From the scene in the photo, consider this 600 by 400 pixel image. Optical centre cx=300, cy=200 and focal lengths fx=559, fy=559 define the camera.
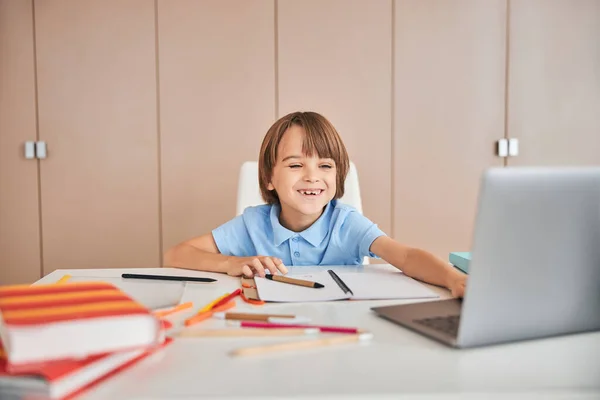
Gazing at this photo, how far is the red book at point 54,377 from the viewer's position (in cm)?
49

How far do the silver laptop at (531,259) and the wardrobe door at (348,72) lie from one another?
1.92m

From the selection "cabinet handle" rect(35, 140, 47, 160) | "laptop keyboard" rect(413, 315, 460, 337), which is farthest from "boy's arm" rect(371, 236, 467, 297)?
"cabinet handle" rect(35, 140, 47, 160)

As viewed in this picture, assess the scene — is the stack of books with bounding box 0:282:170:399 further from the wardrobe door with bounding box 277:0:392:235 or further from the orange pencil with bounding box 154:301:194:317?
the wardrobe door with bounding box 277:0:392:235

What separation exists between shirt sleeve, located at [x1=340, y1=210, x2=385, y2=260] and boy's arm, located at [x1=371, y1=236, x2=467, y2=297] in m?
0.04

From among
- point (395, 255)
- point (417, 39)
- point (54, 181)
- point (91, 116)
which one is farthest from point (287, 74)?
point (395, 255)

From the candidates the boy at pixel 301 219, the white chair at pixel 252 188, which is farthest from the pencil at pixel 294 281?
the white chair at pixel 252 188

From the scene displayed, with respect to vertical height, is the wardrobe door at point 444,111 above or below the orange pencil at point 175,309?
above

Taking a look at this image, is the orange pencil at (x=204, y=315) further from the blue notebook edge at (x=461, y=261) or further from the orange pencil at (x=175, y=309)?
the blue notebook edge at (x=461, y=261)

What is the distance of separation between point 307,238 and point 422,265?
41 cm

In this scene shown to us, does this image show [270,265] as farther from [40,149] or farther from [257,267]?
[40,149]

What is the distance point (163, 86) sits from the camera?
2500mm

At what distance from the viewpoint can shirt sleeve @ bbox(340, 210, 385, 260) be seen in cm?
141

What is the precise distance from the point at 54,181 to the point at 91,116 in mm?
335

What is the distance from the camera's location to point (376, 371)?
57cm
